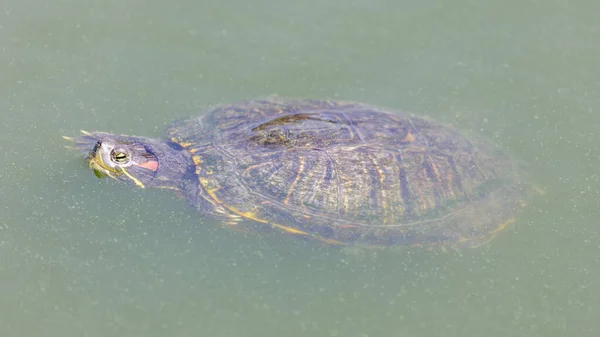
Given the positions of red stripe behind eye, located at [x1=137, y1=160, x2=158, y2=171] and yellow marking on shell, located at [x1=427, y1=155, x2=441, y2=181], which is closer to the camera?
yellow marking on shell, located at [x1=427, y1=155, x2=441, y2=181]

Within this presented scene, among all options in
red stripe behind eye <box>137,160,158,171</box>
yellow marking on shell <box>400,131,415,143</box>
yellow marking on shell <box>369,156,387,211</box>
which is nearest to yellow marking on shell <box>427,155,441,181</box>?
yellow marking on shell <box>400,131,415,143</box>

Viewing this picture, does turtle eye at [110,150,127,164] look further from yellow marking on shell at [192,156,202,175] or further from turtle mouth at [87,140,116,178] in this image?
yellow marking on shell at [192,156,202,175]

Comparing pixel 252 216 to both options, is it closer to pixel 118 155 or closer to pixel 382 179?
pixel 382 179

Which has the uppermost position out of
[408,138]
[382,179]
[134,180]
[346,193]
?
[408,138]

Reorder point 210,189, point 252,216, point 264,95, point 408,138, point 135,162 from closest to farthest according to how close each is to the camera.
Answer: point 252,216, point 210,189, point 408,138, point 135,162, point 264,95

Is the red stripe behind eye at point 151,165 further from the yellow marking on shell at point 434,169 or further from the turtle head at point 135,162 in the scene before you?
the yellow marking on shell at point 434,169

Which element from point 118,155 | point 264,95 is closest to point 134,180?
point 118,155
